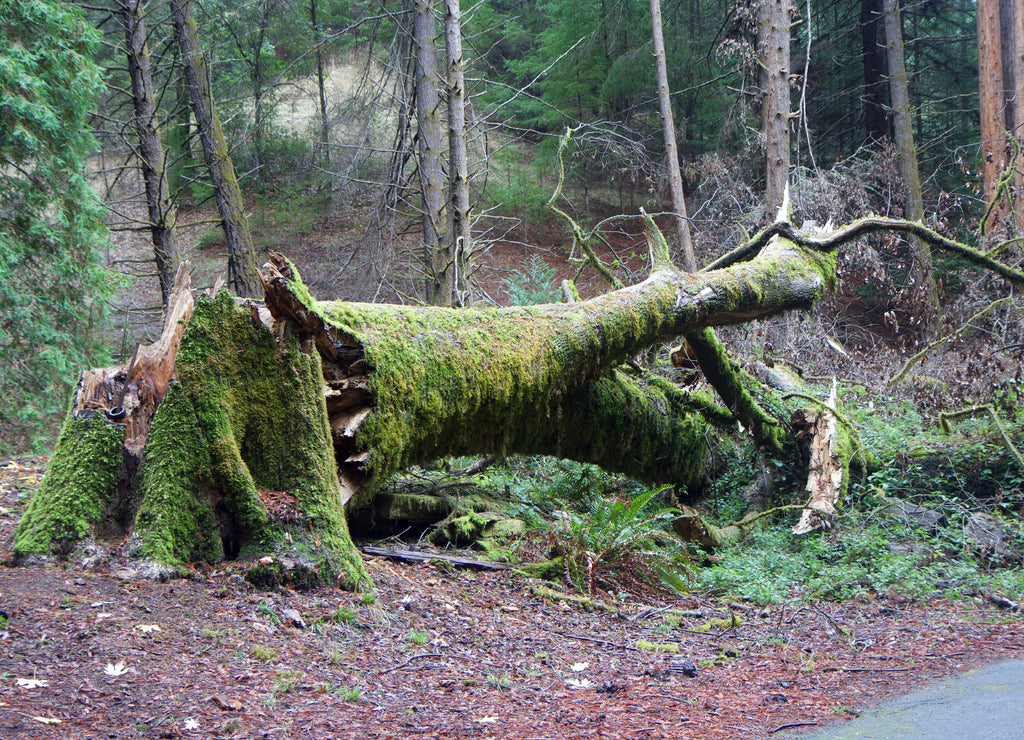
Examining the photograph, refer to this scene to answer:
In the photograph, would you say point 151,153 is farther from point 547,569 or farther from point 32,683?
point 32,683

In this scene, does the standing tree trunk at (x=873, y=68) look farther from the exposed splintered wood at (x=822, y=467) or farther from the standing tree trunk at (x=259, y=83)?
the standing tree trunk at (x=259, y=83)

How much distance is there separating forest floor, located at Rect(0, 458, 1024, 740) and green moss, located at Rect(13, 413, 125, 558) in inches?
6.5

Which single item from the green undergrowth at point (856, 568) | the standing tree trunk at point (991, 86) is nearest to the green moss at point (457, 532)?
the green undergrowth at point (856, 568)

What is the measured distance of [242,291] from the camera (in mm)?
12719

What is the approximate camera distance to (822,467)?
7910mm

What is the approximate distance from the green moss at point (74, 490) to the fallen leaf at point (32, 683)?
1351 millimetres

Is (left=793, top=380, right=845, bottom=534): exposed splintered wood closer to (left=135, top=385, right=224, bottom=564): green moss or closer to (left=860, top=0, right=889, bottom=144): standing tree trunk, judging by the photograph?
(left=135, top=385, right=224, bottom=564): green moss

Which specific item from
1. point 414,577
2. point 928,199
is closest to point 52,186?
point 414,577

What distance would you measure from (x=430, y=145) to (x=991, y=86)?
1170 cm

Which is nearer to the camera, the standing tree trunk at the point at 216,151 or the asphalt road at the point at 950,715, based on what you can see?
the asphalt road at the point at 950,715

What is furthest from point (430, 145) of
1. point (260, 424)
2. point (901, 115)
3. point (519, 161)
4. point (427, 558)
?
point (519, 161)

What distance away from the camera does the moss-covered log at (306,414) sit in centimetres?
423

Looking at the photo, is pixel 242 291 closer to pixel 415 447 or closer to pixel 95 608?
pixel 415 447

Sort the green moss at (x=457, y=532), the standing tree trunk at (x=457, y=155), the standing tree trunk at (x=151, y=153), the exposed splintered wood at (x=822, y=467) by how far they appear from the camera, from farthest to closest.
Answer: the standing tree trunk at (x=151, y=153), the standing tree trunk at (x=457, y=155), the exposed splintered wood at (x=822, y=467), the green moss at (x=457, y=532)
